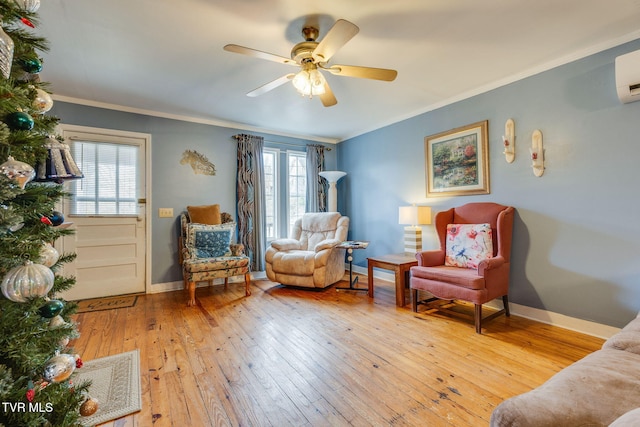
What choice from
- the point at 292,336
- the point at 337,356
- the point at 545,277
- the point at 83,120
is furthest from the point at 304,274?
the point at 83,120

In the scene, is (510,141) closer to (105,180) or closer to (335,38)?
(335,38)

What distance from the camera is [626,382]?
3.26 ft

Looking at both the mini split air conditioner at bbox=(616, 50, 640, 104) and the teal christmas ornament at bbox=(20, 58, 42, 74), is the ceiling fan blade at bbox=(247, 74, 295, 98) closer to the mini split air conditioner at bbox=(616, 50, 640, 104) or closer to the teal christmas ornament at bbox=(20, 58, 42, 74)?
the teal christmas ornament at bbox=(20, 58, 42, 74)

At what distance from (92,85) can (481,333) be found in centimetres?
447

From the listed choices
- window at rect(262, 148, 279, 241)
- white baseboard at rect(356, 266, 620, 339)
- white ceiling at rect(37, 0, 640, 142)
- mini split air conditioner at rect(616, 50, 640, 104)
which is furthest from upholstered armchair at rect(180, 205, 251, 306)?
mini split air conditioner at rect(616, 50, 640, 104)

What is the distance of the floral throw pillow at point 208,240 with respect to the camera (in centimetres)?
358

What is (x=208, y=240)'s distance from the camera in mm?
3627

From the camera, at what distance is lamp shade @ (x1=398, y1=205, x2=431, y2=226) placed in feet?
11.6

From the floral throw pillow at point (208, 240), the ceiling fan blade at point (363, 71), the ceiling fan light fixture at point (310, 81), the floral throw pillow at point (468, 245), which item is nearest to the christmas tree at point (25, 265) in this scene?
the ceiling fan light fixture at point (310, 81)

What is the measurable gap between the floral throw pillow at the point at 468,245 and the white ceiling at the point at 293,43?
1.53 metres

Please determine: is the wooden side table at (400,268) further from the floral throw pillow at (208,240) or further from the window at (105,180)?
the window at (105,180)

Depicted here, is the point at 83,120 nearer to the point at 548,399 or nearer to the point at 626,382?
the point at 548,399

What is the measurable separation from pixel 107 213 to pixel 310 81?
10.2 feet

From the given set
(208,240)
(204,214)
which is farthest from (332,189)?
(208,240)
